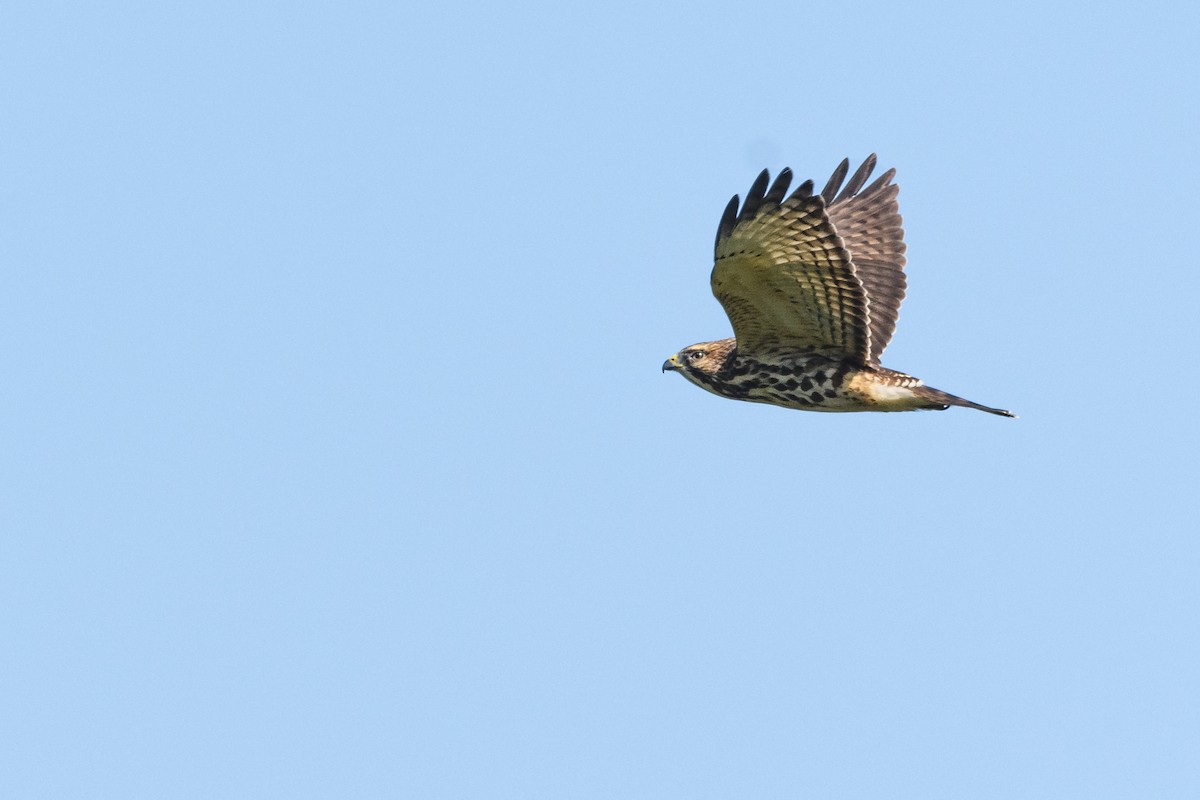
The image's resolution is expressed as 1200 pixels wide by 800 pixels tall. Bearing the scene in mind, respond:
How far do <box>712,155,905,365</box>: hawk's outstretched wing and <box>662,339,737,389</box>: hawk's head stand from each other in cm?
40

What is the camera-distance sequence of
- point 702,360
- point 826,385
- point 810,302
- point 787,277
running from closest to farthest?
point 787,277
point 810,302
point 826,385
point 702,360

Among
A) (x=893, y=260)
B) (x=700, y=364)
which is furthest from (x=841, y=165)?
(x=700, y=364)

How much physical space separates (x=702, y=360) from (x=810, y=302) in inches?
59.2

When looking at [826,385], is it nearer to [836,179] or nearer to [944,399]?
[944,399]

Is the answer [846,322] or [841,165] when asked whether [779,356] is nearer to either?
[846,322]

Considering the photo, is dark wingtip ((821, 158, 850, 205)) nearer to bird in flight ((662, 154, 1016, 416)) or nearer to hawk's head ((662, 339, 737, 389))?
bird in flight ((662, 154, 1016, 416))

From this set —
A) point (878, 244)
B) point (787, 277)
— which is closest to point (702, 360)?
point (787, 277)

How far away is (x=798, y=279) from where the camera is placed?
1346 centimetres

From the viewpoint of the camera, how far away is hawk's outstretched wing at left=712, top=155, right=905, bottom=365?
1292 centimetres

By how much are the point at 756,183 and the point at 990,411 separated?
2.59 metres

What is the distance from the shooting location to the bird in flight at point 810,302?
13.0 meters

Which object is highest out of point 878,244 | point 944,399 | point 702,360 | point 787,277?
point 878,244

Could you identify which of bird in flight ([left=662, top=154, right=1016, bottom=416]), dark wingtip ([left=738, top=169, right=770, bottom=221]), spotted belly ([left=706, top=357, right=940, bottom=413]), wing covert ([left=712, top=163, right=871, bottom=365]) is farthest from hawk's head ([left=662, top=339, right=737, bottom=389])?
dark wingtip ([left=738, top=169, right=770, bottom=221])

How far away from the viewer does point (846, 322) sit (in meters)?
13.8
